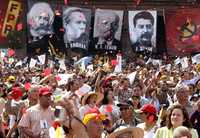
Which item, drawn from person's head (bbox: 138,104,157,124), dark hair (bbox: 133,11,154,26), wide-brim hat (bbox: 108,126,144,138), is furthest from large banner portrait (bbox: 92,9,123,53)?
wide-brim hat (bbox: 108,126,144,138)

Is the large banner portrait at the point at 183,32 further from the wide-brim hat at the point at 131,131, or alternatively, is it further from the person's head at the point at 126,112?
the wide-brim hat at the point at 131,131

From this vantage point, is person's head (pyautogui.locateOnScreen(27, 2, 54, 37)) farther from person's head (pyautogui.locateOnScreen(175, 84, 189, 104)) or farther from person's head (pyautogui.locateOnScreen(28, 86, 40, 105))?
person's head (pyautogui.locateOnScreen(175, 84, 189, 104))

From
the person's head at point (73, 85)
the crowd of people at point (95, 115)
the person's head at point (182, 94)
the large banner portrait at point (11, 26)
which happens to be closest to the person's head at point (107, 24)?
the large banner portrait at point (11, 26)

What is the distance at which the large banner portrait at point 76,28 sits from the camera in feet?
116

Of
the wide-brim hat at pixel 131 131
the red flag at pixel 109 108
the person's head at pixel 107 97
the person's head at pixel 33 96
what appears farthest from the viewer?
the person's head at pixel 107 97

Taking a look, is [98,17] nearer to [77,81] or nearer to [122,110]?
[77,81]

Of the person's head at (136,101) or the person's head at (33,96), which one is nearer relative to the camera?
the person's head at (33,96)

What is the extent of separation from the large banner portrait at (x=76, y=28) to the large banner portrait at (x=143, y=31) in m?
2.48

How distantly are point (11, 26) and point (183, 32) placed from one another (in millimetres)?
10786

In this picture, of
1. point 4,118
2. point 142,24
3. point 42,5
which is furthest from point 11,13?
point 4,118

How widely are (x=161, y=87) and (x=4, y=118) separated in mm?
4226

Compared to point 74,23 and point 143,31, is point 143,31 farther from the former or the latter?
point 74,23

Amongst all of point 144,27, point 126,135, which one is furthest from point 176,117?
point 144,27

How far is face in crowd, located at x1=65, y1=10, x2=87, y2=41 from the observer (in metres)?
35.5
